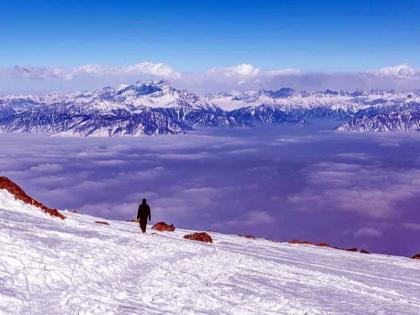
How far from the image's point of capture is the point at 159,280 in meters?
18.2

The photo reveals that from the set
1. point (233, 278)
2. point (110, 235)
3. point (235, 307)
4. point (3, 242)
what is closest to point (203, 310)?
point (235, 307)

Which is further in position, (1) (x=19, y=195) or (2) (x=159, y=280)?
(1) (x=19, y=195)

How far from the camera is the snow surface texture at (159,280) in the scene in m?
14.2

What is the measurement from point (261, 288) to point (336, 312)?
3.42 m

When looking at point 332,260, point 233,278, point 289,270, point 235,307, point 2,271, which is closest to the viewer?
point 2,271

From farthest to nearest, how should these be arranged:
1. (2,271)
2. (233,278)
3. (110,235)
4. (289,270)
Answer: (110,235) < (289,270) < (233,278) < (2,271)

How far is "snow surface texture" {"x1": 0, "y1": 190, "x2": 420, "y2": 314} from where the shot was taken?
14.2 metres

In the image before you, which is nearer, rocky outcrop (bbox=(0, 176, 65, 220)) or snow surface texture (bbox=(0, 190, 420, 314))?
→ snow surface texture (bbox=(0, 190, 420, 314))

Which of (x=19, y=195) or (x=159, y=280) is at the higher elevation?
(x=19, y=195)

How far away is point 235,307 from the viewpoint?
15.9 m

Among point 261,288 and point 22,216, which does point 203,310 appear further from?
point 22,216

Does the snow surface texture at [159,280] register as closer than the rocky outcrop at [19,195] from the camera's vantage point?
Yes

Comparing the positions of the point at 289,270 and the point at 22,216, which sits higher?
the point at 22,216

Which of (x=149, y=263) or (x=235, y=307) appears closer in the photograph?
(x=235, y=307)
